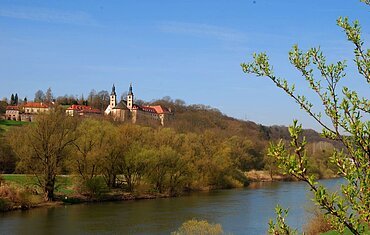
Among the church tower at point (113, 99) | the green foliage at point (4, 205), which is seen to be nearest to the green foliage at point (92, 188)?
the green foliage at point (4, 205)

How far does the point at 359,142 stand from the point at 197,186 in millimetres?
43539

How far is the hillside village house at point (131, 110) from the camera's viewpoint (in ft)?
357

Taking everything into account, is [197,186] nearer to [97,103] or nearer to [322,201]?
[322,201]

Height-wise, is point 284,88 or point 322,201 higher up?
point 284,88

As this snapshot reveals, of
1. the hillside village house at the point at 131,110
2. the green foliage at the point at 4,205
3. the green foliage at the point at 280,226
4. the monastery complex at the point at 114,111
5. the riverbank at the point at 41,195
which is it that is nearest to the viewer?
the green foliage at the point at 280,226

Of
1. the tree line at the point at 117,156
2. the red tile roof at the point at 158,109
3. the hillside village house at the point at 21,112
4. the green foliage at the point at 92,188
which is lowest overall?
the green foliage at the point at 92,188

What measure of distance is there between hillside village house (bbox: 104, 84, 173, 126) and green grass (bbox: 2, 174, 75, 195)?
63304 mm

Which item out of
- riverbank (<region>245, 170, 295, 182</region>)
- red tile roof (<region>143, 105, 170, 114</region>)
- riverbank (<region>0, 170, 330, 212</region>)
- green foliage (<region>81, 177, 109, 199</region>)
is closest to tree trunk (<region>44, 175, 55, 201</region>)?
riverbank (<region>0, 170, 330, 212</region>)

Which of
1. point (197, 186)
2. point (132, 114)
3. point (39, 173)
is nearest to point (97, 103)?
point (132, 114)

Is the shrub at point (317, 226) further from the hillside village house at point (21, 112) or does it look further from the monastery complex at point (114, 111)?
the hillside village house at point (21, 112)

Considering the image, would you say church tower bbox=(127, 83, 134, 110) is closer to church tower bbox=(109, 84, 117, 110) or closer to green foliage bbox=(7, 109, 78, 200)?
church tower bbox=(109, 84, 117, 110)

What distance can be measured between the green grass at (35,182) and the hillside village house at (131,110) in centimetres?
6330

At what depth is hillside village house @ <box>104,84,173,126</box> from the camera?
109 meters

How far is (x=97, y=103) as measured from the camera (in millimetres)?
129875
